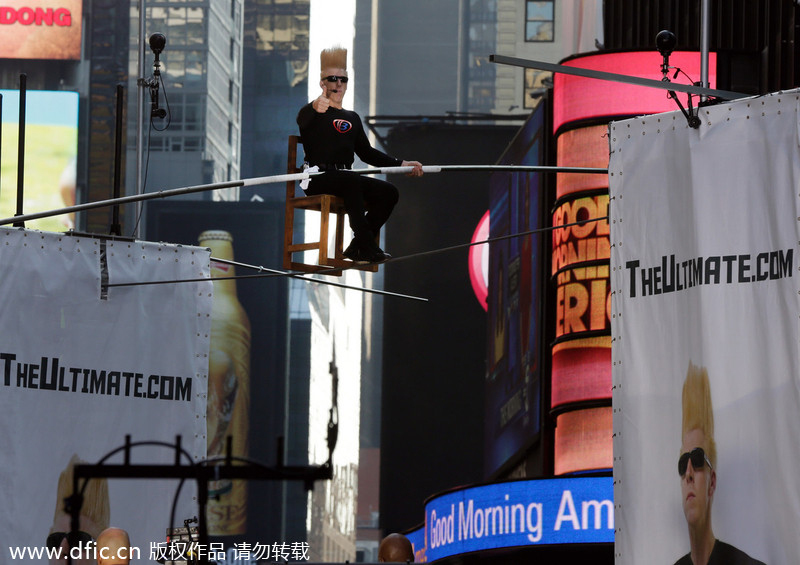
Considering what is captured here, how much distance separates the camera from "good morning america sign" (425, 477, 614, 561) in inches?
903

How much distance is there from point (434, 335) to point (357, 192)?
40.5 meters

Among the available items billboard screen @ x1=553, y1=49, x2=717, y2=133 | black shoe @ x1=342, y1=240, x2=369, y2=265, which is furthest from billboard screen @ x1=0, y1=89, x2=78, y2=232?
black shoe @ x1=342, y1=240, x2=369, y2=265

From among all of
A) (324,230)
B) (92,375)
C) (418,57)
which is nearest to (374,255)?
(324,230)

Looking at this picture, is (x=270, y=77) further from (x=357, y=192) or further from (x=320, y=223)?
(x=320, y=223)

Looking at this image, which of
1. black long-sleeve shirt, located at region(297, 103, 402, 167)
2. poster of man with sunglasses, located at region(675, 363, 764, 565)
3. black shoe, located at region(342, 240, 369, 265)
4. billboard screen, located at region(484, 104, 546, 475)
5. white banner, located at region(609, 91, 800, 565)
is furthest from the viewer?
billboard screen, located at region(484, 104, 546, 475)

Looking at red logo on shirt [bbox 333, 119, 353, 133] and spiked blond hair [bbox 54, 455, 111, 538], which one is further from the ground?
red logo on shirt [bbox 333, 119, 353, 133]

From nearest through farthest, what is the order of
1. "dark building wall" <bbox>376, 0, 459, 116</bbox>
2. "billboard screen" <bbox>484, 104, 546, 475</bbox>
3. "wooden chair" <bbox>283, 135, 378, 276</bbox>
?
"wooden chair" <bbox>283, 135, 378, 276</bbox> → "billboard screen" <bbox>484, 104, 546, 475</bbox> → "dark building wall" <bbox>376, 0, 459, 116</bbox>

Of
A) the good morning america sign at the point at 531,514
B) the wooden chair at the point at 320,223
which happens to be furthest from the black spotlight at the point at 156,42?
the good morning america sign at the point at 531,514

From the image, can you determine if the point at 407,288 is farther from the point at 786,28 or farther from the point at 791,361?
the point at 791,361

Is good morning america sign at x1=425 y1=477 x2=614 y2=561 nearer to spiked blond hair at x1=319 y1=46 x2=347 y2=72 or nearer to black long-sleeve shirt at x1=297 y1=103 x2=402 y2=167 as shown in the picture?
black long-sleeve shirt at x1=297 y1=103 x2=402 y2=167

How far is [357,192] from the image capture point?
12781 millimetres

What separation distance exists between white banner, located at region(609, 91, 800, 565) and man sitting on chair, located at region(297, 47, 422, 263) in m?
2.57

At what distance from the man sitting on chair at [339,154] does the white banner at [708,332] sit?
2.57 metres

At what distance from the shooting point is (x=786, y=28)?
2605 centimetres
